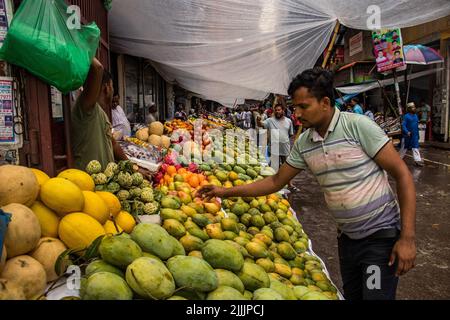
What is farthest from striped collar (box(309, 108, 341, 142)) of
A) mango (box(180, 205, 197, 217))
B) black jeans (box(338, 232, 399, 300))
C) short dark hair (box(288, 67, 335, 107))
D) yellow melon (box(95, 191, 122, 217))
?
yellow melon (box(95, 191, 122, 217))

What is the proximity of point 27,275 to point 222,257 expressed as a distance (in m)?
0.82

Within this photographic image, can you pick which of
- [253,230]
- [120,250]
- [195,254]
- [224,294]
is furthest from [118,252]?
[253,230]

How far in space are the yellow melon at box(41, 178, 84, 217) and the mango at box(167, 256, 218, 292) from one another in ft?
1.93

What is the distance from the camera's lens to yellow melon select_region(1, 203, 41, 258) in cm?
138

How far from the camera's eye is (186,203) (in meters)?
2.96

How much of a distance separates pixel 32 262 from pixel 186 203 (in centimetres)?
162

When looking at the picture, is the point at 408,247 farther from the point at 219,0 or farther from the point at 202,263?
the point at 219,0

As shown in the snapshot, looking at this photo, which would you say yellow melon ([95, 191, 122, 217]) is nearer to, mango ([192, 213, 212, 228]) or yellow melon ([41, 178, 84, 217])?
yellow melon ([41, 178, 84, 217])

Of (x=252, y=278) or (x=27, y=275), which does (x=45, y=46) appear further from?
(x=252, y=278)

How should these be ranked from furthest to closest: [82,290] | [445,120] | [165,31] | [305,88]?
[445,120] < [165,31] < [305,88] < [82,290]

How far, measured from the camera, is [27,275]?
4.37ft

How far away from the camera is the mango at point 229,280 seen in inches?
61.7

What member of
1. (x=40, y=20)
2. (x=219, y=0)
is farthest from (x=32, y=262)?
(x=219, y=0)

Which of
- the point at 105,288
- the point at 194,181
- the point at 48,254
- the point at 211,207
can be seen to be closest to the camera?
the point at 105,288
